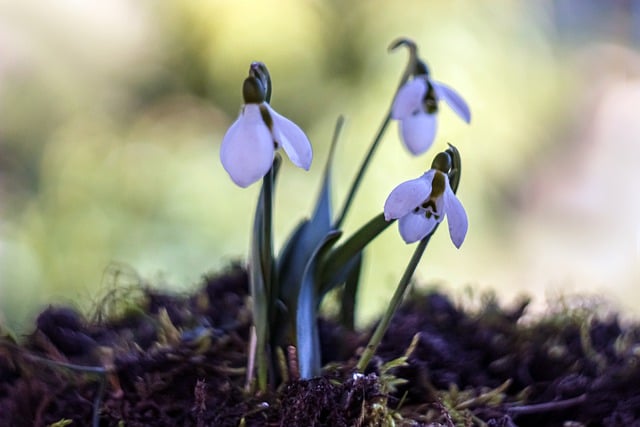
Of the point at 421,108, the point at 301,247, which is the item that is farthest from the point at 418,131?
the point at 301,247

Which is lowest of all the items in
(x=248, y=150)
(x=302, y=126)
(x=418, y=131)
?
(x=248, y=150)

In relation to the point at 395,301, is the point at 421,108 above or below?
above

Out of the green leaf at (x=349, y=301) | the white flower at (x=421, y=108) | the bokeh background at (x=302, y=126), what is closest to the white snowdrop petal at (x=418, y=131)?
the white flower at (x=421, y=108)

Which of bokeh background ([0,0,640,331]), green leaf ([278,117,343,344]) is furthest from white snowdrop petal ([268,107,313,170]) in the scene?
bokeh background ([0,0,640,331])

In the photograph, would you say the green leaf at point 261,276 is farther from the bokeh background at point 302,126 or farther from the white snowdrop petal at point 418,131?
the bokeh background at point 302,126

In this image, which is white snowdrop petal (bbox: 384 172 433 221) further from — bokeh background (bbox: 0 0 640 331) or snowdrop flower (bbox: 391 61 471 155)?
bokeh background (bbox: 0 0 640 331)

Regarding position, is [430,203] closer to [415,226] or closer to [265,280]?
[415,226]

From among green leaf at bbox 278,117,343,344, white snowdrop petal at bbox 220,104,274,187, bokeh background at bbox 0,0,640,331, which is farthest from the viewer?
bokeh background at bbox 0,0,640,331
